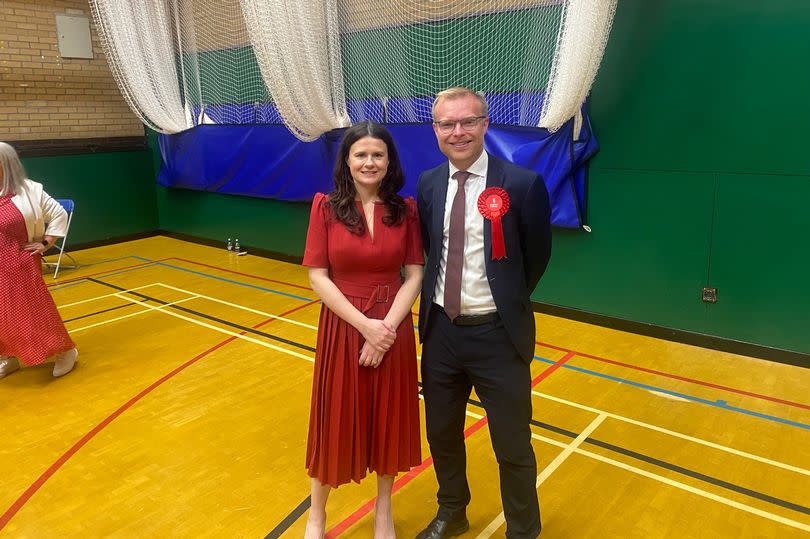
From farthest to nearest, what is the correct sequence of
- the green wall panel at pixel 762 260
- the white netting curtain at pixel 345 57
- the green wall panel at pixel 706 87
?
the white netting curtain at pixel 345 57
the green wall panel at pixel 762 260
the green wall panel at pixel 706 87

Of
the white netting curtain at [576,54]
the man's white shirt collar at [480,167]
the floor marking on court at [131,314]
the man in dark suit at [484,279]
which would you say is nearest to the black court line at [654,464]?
the man in dark suit at [484,279]

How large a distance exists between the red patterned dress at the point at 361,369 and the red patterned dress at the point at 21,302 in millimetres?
2727

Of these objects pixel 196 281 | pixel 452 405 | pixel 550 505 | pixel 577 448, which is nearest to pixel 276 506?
pixel 452 405

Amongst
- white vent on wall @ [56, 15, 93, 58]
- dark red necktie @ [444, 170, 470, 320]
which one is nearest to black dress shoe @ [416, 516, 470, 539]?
dark red necktie @ [444, 170, 470, 320]

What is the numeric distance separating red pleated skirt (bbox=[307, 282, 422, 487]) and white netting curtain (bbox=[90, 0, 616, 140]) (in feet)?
9.48

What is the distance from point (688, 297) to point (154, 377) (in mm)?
3967

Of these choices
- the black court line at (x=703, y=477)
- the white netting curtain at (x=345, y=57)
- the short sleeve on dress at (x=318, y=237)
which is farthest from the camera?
the white netting curtain at (x=345, y=57)

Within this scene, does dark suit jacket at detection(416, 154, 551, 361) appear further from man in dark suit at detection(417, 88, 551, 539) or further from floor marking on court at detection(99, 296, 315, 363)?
floor marking on court at detection(99, 296, 315, 363)

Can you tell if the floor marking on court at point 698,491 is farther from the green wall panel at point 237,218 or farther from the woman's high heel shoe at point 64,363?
the green wall panel at point 237,218

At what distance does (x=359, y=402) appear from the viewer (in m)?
2.27

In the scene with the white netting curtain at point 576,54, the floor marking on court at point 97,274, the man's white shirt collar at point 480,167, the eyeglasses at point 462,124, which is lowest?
the floor marking on court at point 97,274

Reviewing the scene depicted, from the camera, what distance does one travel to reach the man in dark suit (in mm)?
2055

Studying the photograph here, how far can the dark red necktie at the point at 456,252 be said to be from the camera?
6.95 feet

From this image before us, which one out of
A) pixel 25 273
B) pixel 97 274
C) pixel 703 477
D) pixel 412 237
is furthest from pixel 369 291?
pixel 97 274
